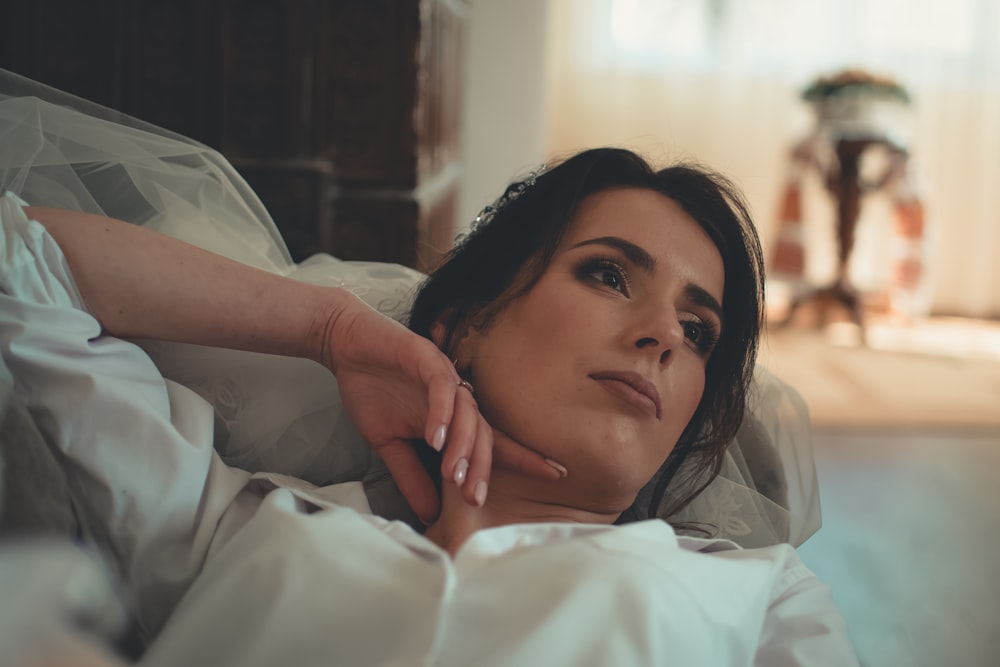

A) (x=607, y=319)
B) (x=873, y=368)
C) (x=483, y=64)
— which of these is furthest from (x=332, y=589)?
(x=873, y=368)

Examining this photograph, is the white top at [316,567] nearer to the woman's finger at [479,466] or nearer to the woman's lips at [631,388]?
the woman's finger at [479,466]

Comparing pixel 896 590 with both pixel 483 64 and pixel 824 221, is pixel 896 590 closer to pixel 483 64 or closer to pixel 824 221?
pixel 483 64

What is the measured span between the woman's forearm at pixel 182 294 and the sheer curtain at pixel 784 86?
3.92 meters

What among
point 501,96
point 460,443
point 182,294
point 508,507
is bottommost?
point 508,507

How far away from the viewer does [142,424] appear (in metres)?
0.93

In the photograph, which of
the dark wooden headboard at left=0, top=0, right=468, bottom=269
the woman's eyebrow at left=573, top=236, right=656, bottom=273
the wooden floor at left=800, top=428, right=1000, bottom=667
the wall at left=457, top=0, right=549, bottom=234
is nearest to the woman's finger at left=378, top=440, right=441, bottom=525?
the woman's eyebrow at left=573, top=236, right=656, bottom=273

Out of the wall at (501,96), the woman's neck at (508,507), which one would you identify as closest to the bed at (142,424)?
the woman's neck at (508,507)

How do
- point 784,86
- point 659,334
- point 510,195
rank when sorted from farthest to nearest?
point 784,86 < point 510,195 < point 659,334

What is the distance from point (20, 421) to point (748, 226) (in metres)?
0.88

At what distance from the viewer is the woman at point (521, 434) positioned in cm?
79

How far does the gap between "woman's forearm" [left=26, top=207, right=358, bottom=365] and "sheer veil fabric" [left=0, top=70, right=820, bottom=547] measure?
0.10 metres

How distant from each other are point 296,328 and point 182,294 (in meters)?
0.13

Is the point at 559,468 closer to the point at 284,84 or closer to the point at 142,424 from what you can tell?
the point at 142,424

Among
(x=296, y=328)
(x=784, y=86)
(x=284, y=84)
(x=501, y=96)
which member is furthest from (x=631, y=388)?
(x=784, y=86)
